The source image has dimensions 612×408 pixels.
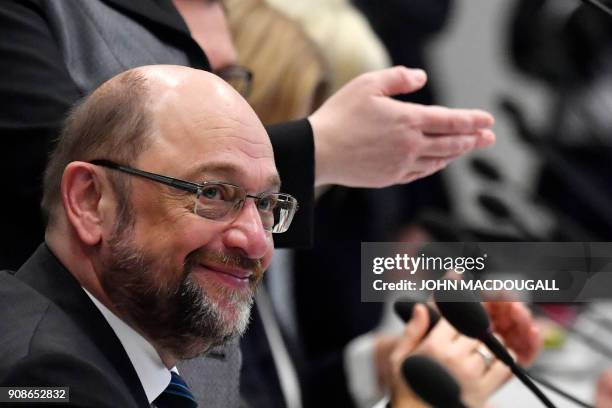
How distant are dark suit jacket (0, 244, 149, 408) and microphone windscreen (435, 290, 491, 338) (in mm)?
411

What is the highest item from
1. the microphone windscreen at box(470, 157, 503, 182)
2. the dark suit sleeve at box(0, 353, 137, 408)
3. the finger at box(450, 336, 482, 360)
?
the dark suit sleeve at box(0, 353, 137, 408)

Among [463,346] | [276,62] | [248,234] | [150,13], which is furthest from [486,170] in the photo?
[248,234]

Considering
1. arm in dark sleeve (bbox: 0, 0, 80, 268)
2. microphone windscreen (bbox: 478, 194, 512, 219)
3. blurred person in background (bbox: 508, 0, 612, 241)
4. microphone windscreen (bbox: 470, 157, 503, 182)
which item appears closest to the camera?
arm in dark sleeve (bbox: 0, 0, 80, 268)

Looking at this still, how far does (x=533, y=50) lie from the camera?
128 inches

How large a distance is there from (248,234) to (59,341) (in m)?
0.24

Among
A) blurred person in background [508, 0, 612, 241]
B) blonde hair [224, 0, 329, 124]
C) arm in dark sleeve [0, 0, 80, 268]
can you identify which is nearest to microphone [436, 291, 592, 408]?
arm in dark sleeve [0, 0, 80, 268]

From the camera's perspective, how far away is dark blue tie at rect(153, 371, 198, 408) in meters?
1.27

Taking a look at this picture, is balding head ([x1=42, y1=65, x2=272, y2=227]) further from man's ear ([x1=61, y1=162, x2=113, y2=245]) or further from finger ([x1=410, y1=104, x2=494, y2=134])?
finger ([x1=410, y1=104, x2=494, y2=134])

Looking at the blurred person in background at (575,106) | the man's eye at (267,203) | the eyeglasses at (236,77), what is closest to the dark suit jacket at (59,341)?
the man's eye at (267,203)

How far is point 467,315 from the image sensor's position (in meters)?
Answer: 1.38

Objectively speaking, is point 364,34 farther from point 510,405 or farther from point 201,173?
point 201,173

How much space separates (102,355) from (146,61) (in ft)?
1.84

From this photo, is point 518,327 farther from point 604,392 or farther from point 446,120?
point 446,120

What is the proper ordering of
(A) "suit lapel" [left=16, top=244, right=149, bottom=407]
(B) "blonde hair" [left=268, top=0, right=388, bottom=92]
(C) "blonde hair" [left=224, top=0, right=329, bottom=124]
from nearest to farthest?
(A) "suit lapel" [left=16, top=244, right=149, bottom=407] → (C) "blonde hair" [left=224, top=0, right=329, bottom=124] → (B) "blonde hair" [left=268, top=0, right=388, bottom=92]
